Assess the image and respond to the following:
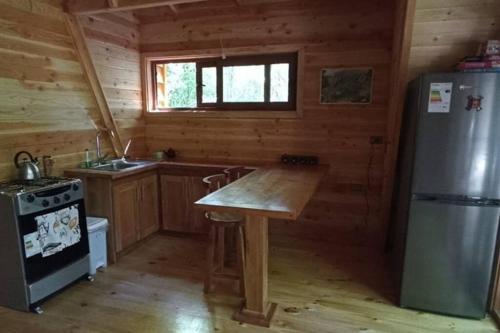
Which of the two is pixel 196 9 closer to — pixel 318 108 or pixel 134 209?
pixel 318 108

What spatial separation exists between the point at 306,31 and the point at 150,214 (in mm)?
2641

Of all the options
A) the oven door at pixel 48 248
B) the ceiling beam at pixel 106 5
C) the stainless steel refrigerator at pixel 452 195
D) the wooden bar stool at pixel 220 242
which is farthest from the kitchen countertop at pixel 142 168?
the stainless steel refrigerator at pixel 452 195

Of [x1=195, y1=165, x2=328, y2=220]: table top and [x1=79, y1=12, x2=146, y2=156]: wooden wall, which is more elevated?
[x1=79, y1=12, x2=146, y2=156]: wooden wall

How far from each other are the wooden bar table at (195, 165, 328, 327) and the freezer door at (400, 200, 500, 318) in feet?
2.78

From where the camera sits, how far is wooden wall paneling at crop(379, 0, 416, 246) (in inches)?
100

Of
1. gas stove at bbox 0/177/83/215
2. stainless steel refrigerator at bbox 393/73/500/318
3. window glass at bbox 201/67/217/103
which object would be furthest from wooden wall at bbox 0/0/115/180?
stainless steel refrigerator at bbox 393/73/500/318

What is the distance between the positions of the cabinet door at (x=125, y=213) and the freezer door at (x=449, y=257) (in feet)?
8.39

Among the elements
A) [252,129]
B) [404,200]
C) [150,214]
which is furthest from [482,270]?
[150,214]

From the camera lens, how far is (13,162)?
2664 millimetres

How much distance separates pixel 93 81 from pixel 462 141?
134 inches

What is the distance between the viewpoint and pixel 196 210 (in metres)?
3.69

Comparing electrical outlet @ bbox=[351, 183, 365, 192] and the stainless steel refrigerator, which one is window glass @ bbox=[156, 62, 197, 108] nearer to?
electrical outlet @ bbox=[351, 183, 365, 192]

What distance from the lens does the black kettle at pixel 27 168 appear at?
2564 millimetres

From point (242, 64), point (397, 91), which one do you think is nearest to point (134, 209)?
point (242, 64)
